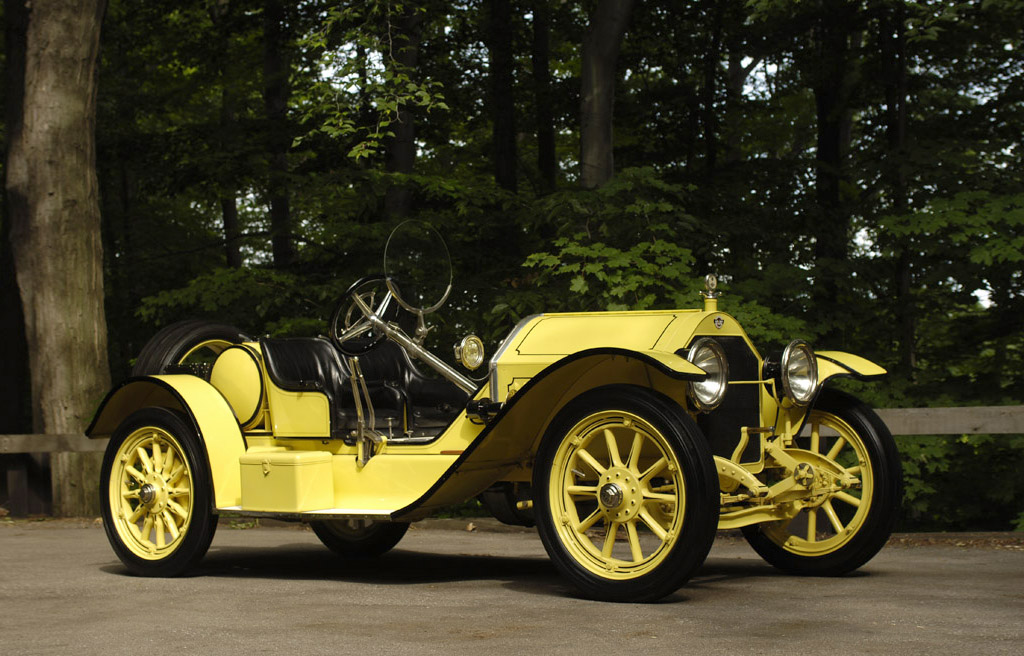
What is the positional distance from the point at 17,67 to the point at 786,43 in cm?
997

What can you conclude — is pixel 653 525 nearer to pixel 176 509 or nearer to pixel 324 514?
pixel 324 514

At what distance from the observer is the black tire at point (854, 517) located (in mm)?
6375

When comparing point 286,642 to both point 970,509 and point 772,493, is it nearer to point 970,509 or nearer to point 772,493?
point 772,493

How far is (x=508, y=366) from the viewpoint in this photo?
21.3 feet

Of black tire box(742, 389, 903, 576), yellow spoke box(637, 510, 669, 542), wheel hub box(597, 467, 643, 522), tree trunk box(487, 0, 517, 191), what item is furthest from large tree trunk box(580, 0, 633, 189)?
yellow spoke box(637, 510, 669, 542)

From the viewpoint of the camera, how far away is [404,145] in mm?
16141

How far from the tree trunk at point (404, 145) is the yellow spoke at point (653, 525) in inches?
364

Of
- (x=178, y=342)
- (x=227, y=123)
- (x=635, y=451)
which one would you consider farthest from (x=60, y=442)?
(x=635, y=451)

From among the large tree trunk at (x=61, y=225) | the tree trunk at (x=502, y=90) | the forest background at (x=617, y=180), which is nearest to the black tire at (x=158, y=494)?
the forest background at (x=617, y=180)

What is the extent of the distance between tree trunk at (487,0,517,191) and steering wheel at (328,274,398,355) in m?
10.0

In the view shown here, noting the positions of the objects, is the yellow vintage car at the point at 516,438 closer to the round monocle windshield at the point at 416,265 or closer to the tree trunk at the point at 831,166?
the round monocle windshield at the point at 416,265

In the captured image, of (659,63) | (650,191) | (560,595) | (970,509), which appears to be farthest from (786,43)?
(560,595)

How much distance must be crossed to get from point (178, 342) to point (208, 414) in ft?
3.23

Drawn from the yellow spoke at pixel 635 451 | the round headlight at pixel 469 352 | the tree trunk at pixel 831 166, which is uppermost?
the tree trunk at pixel 831 166
